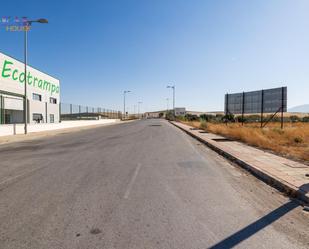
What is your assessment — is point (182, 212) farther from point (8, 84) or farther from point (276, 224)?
point (8, 84)

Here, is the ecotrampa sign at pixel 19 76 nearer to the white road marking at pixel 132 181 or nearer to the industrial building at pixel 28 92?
the industrial building at pixel 28 92

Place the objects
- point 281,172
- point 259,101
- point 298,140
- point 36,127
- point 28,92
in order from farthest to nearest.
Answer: point 28,92 → point 259,101 → point 36,127 → point 298,140 → point 281,172

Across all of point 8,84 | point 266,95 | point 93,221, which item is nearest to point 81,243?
point 93,221

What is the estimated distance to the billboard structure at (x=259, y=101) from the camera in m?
24.7

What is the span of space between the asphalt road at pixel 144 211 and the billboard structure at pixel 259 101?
66.6 feet

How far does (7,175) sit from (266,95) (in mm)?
27251

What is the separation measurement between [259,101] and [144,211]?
27655 millimetres

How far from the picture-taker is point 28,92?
1433 inches

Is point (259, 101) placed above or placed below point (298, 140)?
above

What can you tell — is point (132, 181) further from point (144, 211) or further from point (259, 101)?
point (259, 101)

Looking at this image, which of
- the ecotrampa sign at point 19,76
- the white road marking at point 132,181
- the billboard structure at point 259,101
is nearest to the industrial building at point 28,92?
the ecotrampa sign at point 19,76

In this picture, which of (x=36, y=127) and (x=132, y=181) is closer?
(x=132, y=181)

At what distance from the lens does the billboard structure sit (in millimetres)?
24672

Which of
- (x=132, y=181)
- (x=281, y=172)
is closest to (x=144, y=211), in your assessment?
(x=132, y=181)
